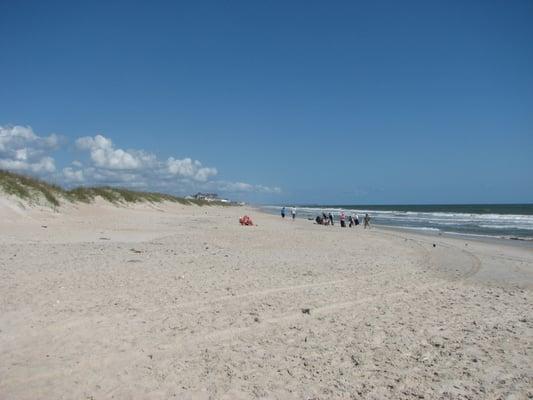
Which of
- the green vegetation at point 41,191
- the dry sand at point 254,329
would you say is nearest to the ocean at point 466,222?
the dry sand at point 254,329

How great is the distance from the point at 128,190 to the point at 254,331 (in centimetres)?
4596

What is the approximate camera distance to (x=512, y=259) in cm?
1617

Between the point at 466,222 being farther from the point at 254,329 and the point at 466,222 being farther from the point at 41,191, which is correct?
the point at 254,329

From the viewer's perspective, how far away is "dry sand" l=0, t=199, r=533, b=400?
187 inches

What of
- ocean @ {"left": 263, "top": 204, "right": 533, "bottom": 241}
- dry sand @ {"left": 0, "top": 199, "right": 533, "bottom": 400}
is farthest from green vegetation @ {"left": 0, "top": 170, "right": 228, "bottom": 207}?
ocean @ {"left": 263, "top": 204, "right": 533, "bottom": 241}

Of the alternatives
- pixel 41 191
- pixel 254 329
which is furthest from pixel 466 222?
pixel 254 329

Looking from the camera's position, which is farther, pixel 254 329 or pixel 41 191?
pixel 41 191

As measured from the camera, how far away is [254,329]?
651 cm

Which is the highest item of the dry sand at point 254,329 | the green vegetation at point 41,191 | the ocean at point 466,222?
the green vegetation at point 41,191

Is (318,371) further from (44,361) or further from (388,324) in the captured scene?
(44,361)

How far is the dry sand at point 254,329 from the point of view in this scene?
4742 millimetres

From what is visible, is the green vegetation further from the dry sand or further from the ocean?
the ocean

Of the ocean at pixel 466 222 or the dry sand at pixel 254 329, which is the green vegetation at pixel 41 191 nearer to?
the dry sand at pixel 254 329

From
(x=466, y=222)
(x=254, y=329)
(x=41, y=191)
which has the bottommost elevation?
(x=254, y=329)
